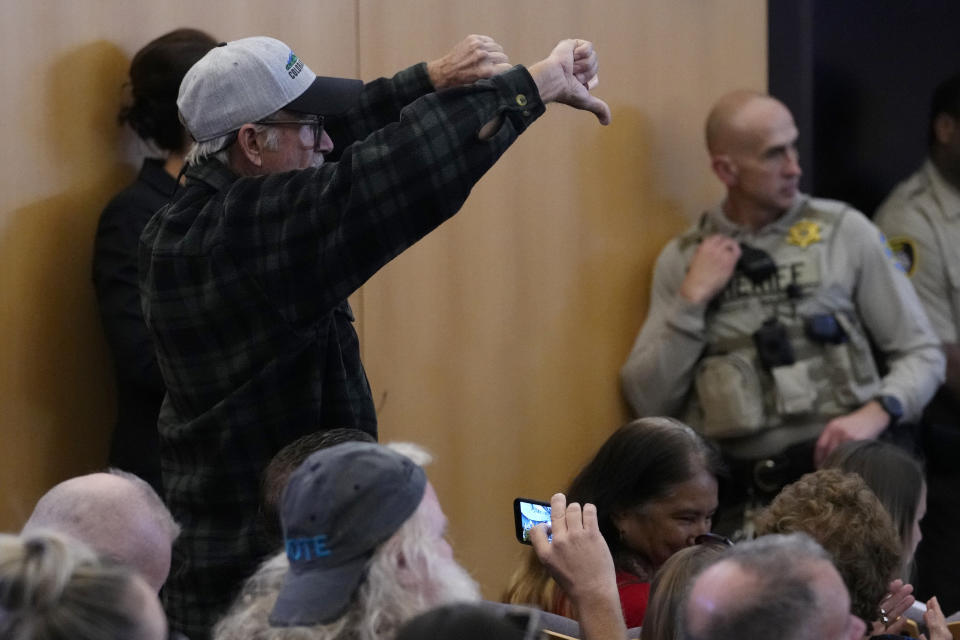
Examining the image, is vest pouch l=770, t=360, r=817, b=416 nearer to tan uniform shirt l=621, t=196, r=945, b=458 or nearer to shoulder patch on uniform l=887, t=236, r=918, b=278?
tan uniform shirt l=621, t=196, r=945, b=458

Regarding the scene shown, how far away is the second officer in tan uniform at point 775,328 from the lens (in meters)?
4.14

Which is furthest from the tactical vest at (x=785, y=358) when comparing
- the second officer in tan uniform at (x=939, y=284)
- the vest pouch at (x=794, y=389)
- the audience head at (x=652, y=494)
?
the audience head at (x=652, y=494)

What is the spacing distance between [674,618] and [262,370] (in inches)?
33.1

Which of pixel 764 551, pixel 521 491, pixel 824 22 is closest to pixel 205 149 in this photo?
pixel 764 551

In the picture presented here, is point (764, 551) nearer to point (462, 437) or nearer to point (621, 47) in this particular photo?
point (462, 437)

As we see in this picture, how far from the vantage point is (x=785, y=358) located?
414 centimetres

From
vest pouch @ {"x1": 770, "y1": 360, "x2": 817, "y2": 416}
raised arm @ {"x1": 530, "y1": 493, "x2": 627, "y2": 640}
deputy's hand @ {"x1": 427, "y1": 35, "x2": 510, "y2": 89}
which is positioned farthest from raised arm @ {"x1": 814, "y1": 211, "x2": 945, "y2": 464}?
raised arm @ {"x1": 530, "y1": 493, "x2": 627, "y2": 640}

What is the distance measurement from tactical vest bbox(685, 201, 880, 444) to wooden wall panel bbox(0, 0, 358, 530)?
168 centimetres

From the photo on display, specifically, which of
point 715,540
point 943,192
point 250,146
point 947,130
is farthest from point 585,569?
point 947,130

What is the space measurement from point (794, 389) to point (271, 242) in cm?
210

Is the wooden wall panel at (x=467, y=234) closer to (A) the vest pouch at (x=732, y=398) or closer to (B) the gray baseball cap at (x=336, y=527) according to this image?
(A) the vest pouch at (x=732, y=398)

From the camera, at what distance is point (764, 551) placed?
172cm

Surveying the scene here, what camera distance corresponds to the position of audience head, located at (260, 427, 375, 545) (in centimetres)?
242

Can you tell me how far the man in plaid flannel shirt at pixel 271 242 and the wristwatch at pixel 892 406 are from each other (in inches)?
73.3
